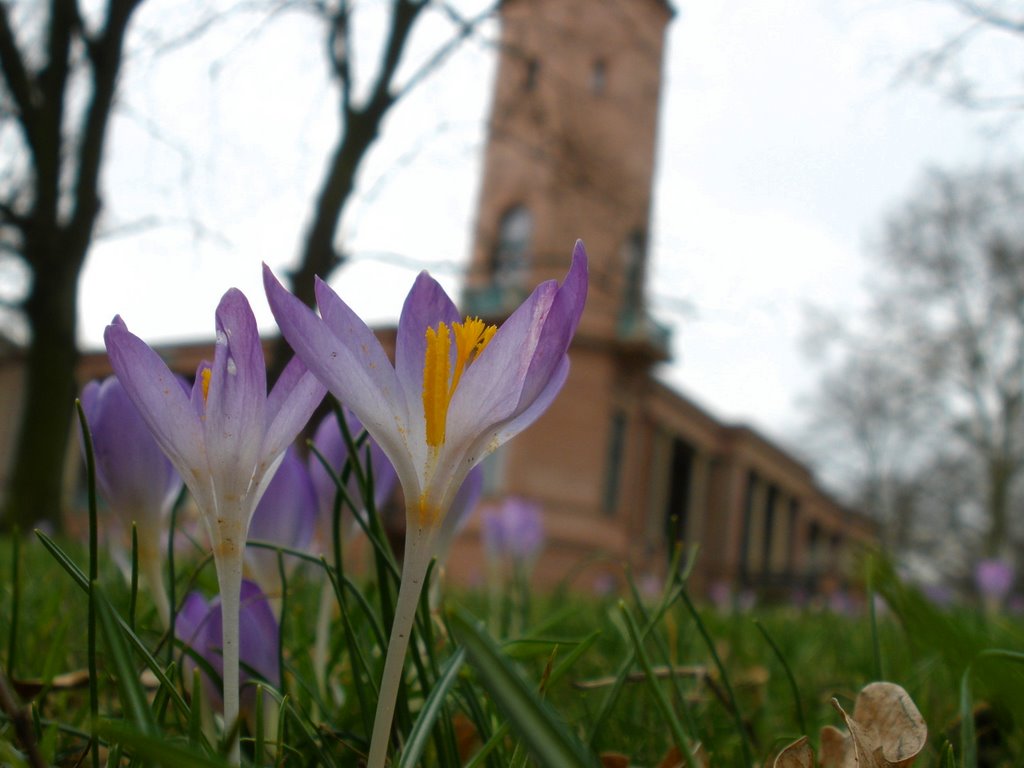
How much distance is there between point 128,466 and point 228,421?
0.20 metres

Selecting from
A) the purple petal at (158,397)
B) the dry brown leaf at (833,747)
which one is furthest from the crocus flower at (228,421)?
the dry brown leaf at (833,747)

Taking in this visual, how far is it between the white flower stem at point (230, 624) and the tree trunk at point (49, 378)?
7221 mm

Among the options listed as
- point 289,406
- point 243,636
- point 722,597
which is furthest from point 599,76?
point 289,406

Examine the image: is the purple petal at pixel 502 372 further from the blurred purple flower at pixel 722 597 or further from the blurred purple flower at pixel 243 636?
the blurred purple flower at pixel 722 597

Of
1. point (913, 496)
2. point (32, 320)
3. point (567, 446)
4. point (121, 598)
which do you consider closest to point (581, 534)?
point (567, 446)

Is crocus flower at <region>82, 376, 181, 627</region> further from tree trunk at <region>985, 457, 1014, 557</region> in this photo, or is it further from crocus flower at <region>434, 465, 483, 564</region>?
tree trunk at <region>985, 457, 1014, 557</region>

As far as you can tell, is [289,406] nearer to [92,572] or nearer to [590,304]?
[92,572]

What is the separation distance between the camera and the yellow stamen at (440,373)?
0.43 meters

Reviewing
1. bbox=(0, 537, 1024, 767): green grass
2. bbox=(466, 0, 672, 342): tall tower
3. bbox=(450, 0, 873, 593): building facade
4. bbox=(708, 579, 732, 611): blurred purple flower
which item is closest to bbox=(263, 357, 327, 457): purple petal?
bbox=(0, 537, 1024, 767): green grass

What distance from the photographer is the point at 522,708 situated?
302 mm

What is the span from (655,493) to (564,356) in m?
22.7

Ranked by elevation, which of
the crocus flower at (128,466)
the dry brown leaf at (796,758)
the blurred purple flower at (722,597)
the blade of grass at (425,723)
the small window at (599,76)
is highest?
the small window at (599,76)

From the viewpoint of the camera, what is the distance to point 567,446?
19.1 metres

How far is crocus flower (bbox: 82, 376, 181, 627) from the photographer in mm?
610
